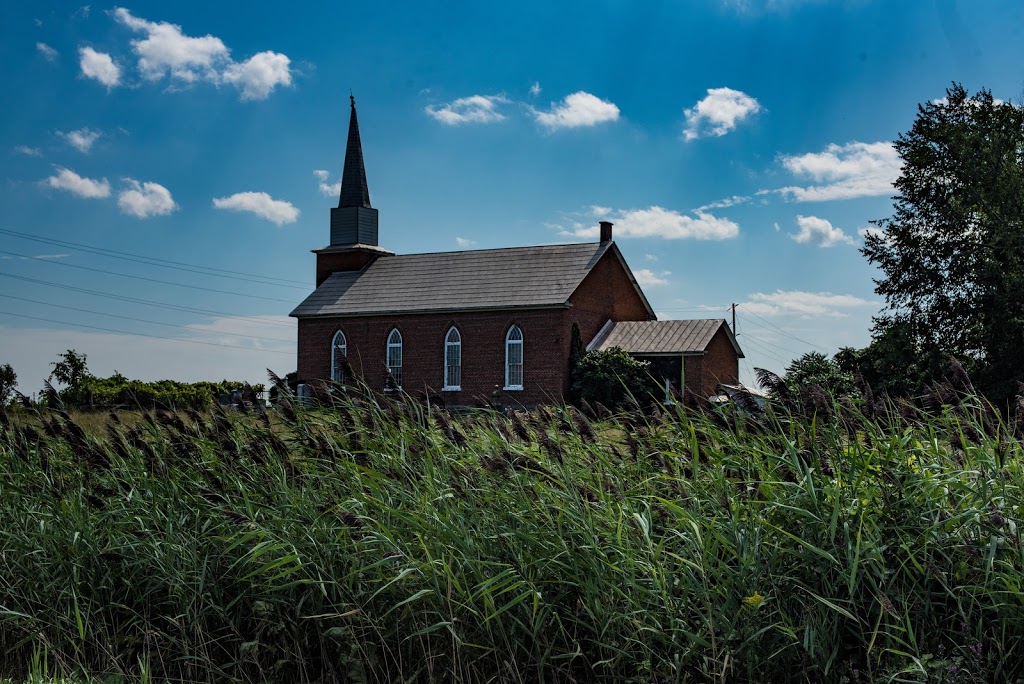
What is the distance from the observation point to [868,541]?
4.21 metres

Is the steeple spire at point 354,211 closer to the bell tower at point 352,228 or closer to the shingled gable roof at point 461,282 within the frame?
the bell tower at point 352,228

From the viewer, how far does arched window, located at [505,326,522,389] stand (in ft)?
140

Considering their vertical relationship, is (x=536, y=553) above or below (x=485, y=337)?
below

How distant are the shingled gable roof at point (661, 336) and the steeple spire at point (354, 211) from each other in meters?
15.8

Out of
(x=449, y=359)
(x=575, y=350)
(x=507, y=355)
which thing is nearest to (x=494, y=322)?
(x=507, y=355)

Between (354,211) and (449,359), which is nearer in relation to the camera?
(449,359)

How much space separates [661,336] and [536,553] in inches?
1479

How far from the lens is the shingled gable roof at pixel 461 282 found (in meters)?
43.4

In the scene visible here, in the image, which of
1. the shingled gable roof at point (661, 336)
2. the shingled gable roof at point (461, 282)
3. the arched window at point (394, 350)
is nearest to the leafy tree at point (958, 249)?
the shingled gable roof at point (661, 336)

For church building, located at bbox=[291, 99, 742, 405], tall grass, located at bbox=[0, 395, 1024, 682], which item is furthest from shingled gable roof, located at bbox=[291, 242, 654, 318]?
tall grass, located at bbox=[0, 395, 1024, 682]

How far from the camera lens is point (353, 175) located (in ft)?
179

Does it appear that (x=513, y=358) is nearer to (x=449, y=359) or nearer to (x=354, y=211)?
(x=449, y=359)

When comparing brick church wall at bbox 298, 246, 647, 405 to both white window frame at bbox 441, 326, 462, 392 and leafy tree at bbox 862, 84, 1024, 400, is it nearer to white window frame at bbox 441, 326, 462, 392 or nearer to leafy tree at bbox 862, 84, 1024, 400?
white window frame at bbox 441, 326, 462, 392

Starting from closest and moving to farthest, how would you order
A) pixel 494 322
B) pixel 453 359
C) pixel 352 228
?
pixel 494 322 → pixel 453 359 → pixel 352 228
